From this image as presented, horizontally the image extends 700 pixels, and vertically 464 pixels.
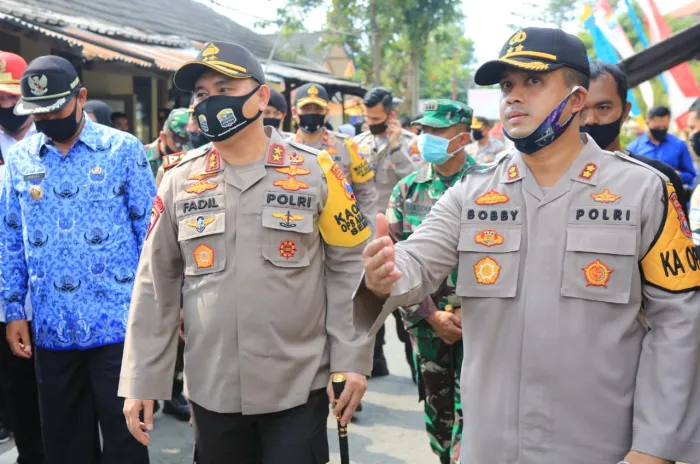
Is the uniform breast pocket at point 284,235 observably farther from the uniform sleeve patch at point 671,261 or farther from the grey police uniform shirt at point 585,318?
the uniform sleeve patch at point 671,261

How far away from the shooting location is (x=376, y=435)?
567 centimetres

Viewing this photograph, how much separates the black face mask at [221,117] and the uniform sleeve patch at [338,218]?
0.37 m

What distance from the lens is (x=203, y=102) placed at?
128 inches

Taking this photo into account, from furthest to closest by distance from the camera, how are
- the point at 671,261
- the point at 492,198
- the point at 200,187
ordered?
the point at 200,187 → the point at 492,198 → the point at 671,261

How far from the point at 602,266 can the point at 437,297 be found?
199cm

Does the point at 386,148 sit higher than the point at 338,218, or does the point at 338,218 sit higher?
the point at 386,148

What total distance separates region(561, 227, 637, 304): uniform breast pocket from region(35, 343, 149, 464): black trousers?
2.41 m

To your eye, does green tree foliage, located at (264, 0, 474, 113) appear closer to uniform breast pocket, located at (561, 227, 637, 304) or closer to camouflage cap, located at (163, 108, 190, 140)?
camouflage cap, located at (163, 108, 190, 140)

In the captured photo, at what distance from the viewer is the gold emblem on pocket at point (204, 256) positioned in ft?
10.2

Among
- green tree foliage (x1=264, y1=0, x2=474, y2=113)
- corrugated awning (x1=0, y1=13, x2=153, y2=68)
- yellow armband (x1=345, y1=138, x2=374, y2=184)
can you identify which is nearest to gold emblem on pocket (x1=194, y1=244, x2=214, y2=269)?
yellow armband (x1=345, y1=138, x2=374, y2=184)

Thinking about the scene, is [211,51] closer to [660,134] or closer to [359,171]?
[359,171]

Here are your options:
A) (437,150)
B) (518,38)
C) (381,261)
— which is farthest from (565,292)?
(437,150)

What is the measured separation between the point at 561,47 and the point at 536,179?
426mm

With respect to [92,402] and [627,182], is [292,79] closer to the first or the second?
[92,402]
